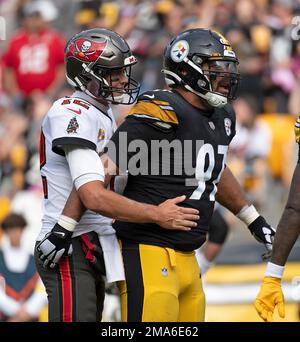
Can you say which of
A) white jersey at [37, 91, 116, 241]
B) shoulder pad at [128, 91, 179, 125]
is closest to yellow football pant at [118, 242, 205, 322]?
white jersey at [37, 91, 116, 241]

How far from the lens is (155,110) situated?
536 centimetres

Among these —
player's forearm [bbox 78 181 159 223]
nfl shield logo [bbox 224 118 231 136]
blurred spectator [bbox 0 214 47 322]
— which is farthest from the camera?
blurred spectator [bbox 0 214 47 322]

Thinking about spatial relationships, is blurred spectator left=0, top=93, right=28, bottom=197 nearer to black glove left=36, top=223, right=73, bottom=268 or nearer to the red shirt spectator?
the red shirt spectator

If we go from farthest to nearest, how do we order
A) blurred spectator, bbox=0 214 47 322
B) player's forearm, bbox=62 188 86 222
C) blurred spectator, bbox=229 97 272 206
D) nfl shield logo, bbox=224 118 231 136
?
1. blurred spectator, bbox=229 97 272 206
2. blurred spectator, bbox=0 214 47 322
3. nfl shield logo, bbox=224 118 231 136
4. player's forearm, bbox=62 188 86 222

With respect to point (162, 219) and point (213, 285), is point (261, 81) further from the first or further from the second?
point (162, 219)

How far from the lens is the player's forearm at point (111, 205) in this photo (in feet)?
17.3

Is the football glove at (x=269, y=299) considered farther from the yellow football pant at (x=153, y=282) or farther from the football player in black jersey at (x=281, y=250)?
the yellow football pant at (x=153, y=282)

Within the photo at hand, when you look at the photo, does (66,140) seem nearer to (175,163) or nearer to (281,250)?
(175,163)

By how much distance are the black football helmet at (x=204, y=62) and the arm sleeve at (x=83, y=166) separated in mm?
661

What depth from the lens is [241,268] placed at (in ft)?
28.7

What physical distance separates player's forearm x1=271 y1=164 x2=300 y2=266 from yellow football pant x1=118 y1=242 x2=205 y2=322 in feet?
1.60

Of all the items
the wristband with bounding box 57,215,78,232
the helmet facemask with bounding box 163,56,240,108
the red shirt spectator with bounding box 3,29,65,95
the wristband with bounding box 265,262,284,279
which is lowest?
the red shirt spectator with bounding box 3,29,65,95

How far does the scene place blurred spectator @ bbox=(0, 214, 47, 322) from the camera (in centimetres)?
902

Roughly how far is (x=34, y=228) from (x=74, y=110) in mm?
4999
